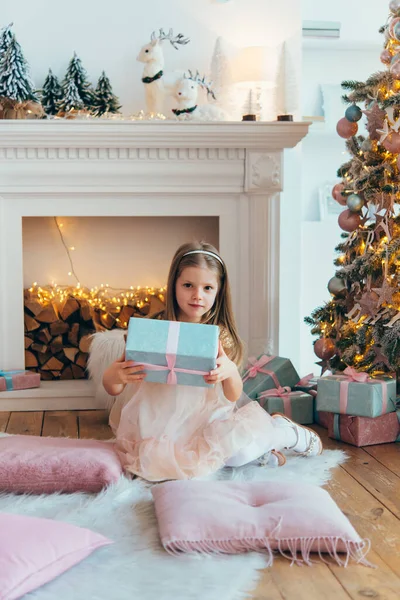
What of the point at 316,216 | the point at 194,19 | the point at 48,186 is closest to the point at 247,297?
the point at 48,186

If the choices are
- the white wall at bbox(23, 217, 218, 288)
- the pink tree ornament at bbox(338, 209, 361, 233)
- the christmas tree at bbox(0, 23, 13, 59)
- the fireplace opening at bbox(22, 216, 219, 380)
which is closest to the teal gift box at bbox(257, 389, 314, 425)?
the pink tree ornament at bbox(338, 209, 361, 233)

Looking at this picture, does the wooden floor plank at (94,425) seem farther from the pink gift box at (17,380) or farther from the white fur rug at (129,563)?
the white fur rug at (129,563)

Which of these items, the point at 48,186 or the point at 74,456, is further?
the point at 48,186

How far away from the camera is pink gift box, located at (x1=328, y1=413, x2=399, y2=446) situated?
2674 millimetres

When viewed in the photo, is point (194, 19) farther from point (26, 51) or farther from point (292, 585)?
point (292, 585)

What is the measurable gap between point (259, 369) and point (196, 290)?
0.82 metres

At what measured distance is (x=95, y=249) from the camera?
3826 millimetres

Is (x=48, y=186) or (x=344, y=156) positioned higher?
(x=344, y=156)

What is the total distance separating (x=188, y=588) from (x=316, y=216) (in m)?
3.97

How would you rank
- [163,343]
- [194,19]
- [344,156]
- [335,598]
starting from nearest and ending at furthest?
[335,598] < [163,343] < [194,19] < [344,156]

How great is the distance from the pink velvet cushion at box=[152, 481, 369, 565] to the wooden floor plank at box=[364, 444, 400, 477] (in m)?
0.70

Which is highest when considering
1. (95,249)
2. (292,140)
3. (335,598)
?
(292,140)

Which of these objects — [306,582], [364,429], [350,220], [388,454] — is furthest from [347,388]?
[306,582]

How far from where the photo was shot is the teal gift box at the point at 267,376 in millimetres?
3039
